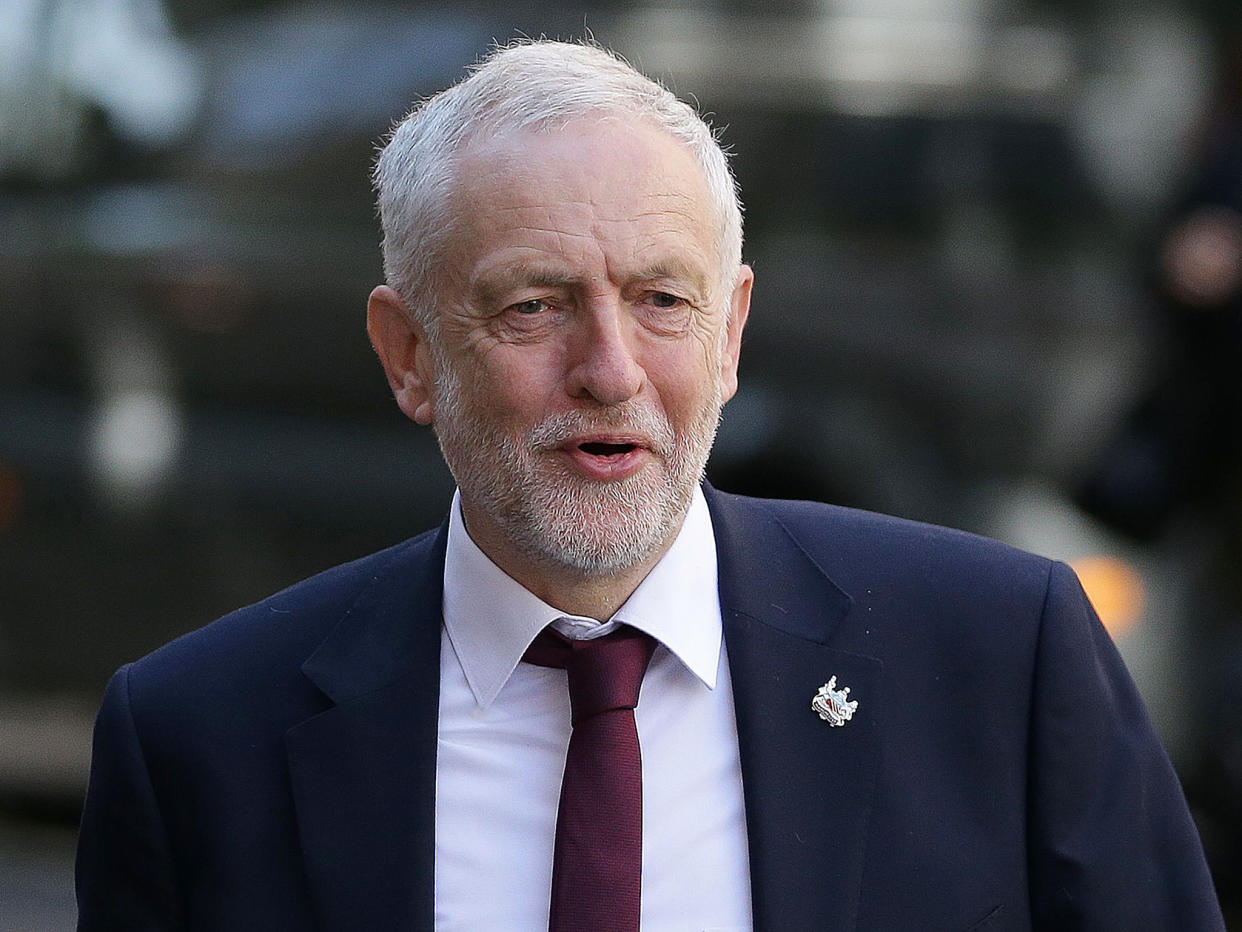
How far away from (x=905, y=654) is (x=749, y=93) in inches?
121

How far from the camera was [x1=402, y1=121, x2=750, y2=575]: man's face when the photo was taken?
2.23 meters

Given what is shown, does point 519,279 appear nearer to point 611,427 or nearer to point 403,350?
point 611,427

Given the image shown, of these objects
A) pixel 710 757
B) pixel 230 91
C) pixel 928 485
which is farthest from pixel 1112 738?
pixel 230 91

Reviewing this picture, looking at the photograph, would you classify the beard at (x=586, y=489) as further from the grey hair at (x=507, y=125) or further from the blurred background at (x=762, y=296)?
the blurred background at (x=762, y=296)

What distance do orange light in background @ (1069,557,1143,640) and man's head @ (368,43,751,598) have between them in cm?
283

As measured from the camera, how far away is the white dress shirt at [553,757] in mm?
2199

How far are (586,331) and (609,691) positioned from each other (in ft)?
1.41

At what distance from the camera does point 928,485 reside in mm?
5055

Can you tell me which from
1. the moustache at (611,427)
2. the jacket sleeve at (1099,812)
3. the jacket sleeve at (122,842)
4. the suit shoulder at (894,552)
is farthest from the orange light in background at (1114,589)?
the jacket sleeve at (122,842)

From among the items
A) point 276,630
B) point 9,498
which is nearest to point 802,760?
point 276,630

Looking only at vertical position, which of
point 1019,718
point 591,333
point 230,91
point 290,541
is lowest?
point 290,541

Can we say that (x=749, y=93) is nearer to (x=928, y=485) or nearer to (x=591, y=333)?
(x=928, y=485)

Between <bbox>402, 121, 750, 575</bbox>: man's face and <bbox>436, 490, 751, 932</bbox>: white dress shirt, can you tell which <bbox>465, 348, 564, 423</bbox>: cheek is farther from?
<bbox>436, 490, 751, 932</bbox>: white dress shirt

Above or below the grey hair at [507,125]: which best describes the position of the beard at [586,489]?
below
